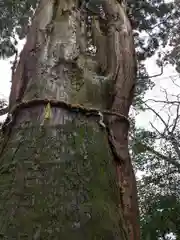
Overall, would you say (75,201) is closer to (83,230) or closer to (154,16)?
(83,230)

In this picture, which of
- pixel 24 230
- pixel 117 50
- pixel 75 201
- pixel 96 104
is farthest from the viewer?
pixel 117 50

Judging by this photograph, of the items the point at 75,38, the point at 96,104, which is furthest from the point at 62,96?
the point at 75,38

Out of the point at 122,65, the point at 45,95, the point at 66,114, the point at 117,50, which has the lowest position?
the point at 66,114

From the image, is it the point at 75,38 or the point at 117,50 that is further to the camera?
the point at 117,50

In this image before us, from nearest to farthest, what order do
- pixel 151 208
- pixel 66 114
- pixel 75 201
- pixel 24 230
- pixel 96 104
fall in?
pixel 24 230, pixel 75 201, pixel 66 114, pixel 96 104, pixel 151 208

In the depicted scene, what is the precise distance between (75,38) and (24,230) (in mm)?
1197

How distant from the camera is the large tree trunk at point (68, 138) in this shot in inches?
38.5

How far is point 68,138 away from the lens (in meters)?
1.24

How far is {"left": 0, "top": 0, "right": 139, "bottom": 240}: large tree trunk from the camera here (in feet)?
3.21

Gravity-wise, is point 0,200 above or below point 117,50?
below

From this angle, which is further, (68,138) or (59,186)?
(68,138)

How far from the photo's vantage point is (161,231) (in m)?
5.71

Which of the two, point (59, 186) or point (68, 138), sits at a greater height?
point (68, 138)

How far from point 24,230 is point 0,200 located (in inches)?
6.6
